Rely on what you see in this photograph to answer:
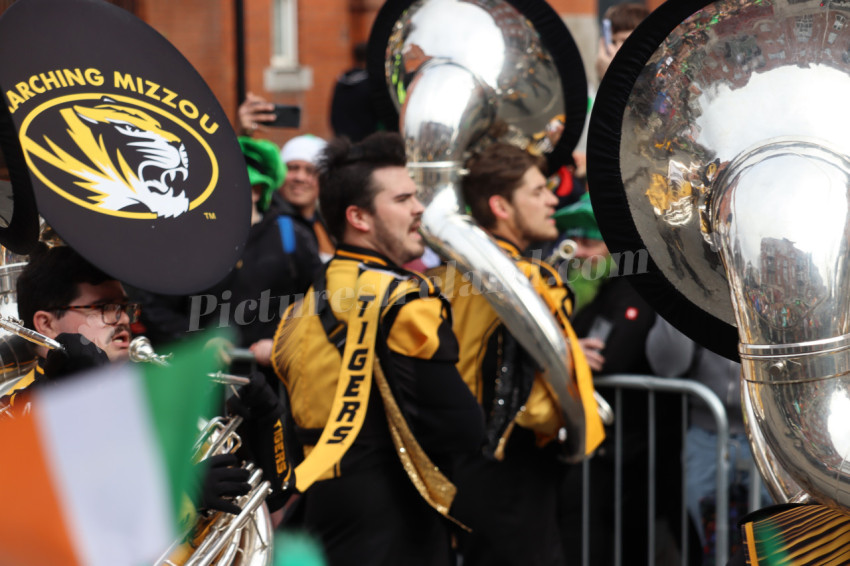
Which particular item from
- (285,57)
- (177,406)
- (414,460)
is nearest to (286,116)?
(414,460)

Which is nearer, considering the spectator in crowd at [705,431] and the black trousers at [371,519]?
the black trousers at [371,519]

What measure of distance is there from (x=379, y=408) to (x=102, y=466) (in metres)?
1.82

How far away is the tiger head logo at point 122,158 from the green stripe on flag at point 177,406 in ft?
2.84

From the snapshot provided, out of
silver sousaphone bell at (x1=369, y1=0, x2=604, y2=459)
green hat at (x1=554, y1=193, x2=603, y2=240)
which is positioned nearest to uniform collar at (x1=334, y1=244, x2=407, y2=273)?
silver sousaphone bell at (x1=369, y1=0, x2=604, y2=459)

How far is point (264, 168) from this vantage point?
4.43m

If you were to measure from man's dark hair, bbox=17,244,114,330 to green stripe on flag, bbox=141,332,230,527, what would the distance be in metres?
0.94

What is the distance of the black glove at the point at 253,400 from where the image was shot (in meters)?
2.30

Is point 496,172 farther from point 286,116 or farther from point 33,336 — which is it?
point 33,336

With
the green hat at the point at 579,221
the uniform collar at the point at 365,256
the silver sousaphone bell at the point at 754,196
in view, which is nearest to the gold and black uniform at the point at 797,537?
the silver sousaphone bell at the point at 754,196

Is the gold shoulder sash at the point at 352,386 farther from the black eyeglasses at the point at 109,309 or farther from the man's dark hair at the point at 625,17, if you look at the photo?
the man's dark hair at the point at 625,17

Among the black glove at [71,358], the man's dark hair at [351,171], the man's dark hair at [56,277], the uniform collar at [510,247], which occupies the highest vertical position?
the man's dark hair at [351,171]

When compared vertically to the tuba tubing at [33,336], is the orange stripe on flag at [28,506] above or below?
below

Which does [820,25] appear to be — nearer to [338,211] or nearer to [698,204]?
[698,204]

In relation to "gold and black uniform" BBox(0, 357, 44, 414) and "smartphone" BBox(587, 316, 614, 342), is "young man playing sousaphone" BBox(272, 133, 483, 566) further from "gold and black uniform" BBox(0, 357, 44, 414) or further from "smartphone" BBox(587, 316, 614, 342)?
"smartphone" BBox(587, 316, 614, 342)
